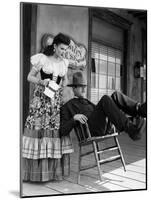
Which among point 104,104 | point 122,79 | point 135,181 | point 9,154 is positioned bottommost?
point 135,181

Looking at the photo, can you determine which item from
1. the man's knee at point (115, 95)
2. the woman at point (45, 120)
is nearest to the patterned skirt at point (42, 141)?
the woman at point (45, 120)

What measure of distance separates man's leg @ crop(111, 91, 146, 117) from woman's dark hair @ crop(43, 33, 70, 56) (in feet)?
1.96

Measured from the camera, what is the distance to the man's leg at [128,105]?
2182 mm

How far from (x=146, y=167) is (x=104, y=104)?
2.24 ft

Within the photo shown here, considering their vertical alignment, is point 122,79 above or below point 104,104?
above

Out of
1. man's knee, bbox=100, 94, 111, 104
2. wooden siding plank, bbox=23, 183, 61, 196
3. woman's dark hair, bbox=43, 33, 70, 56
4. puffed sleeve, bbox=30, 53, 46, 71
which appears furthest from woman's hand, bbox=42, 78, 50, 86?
wooden siding plank, bbox=23, 183, 61, 196

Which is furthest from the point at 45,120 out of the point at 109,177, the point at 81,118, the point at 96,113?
the point at 109,177

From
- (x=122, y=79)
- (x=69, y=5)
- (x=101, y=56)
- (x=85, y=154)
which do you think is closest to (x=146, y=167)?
(x=85, y=154)

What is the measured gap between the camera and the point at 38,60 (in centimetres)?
204

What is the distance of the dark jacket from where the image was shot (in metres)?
2.09

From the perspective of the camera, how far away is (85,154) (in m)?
2.12

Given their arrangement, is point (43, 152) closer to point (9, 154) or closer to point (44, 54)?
point (9, 154)

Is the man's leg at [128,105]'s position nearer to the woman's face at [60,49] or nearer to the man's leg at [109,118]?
the man's leg at [109,118]

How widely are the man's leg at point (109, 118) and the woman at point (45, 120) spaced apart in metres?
0.26
